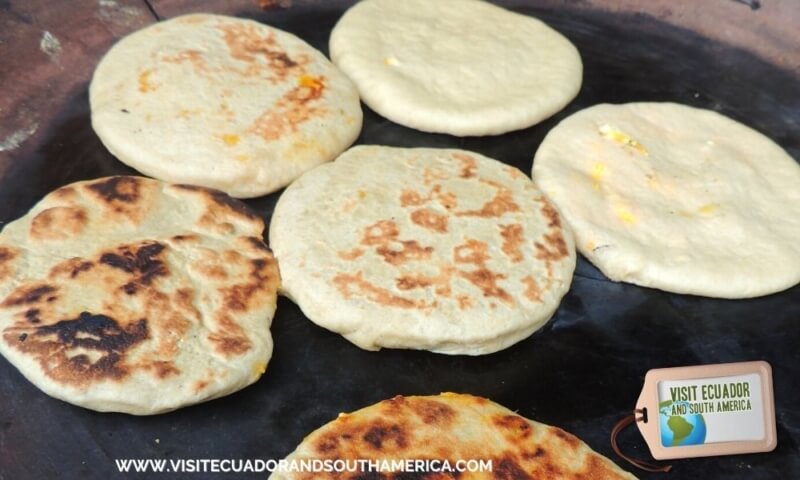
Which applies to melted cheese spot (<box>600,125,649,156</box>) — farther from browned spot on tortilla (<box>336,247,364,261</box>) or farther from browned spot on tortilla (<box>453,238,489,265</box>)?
browned spot on tortilla (<box>336,247,364,261</box>)

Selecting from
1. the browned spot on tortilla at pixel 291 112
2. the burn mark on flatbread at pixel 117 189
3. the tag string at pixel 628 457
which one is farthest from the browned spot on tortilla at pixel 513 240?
the burn mark on flatbread at pixel 117 189

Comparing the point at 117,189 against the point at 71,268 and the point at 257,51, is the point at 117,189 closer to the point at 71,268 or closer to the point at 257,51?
the point at 71,268

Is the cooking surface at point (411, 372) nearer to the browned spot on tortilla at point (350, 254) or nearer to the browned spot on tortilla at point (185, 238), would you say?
the browned spot on tortilla at point (350, 254)

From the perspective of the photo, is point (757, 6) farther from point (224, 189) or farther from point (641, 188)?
point (224, 189)

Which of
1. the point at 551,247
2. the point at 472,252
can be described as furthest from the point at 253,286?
the point at 551,247

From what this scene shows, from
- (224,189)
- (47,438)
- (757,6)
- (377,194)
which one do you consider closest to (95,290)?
Result: (47,438)

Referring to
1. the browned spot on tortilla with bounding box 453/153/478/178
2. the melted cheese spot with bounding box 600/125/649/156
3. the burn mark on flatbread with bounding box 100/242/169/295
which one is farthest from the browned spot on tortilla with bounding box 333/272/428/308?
the melted cheese spot with bounding box 600/125/649/156
